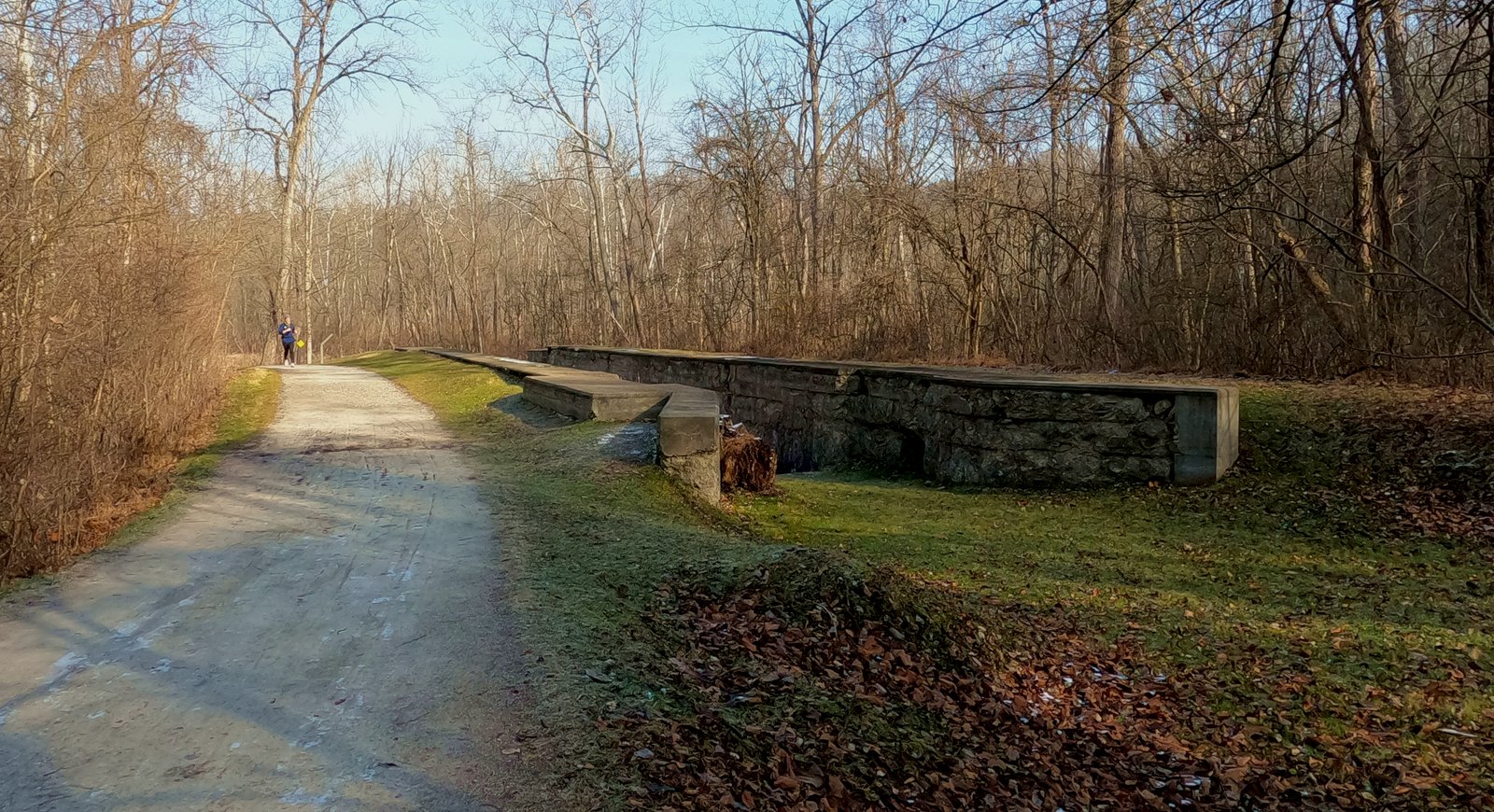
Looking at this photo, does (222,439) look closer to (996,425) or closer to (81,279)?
(81,279)

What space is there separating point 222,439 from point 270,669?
8131 mm

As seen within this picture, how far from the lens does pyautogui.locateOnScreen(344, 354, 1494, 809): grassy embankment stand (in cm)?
375

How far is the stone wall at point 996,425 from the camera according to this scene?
26.9ft

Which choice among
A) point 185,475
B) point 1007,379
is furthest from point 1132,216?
point 185,475

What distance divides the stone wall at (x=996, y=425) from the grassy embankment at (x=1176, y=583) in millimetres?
361

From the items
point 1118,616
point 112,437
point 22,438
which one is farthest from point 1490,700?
point 112,437

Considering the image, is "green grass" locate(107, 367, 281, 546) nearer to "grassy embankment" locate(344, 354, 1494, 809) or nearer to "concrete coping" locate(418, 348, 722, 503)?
"grassy embankment" locate(344, 354, 1494, 809)

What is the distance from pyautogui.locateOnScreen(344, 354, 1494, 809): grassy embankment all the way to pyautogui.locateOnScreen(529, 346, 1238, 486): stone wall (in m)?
0.36

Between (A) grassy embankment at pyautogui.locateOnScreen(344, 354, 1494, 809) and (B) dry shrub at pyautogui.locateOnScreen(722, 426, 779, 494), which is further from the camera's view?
(B) dry shrub at pyautogui.locateOnScreen(722, 426, 779, 494)

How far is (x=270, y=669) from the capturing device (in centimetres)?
385

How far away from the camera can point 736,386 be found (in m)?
15.2

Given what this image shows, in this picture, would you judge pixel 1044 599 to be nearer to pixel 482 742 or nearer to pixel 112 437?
pixel 482 742

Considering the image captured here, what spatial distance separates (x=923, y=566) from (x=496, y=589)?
10.0 feet

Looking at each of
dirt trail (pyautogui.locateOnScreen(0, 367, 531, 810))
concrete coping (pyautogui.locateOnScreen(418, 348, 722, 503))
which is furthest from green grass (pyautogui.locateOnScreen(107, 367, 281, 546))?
concrete coping (pyautogui.locateOnScreen(418, 348, 722, 503))
